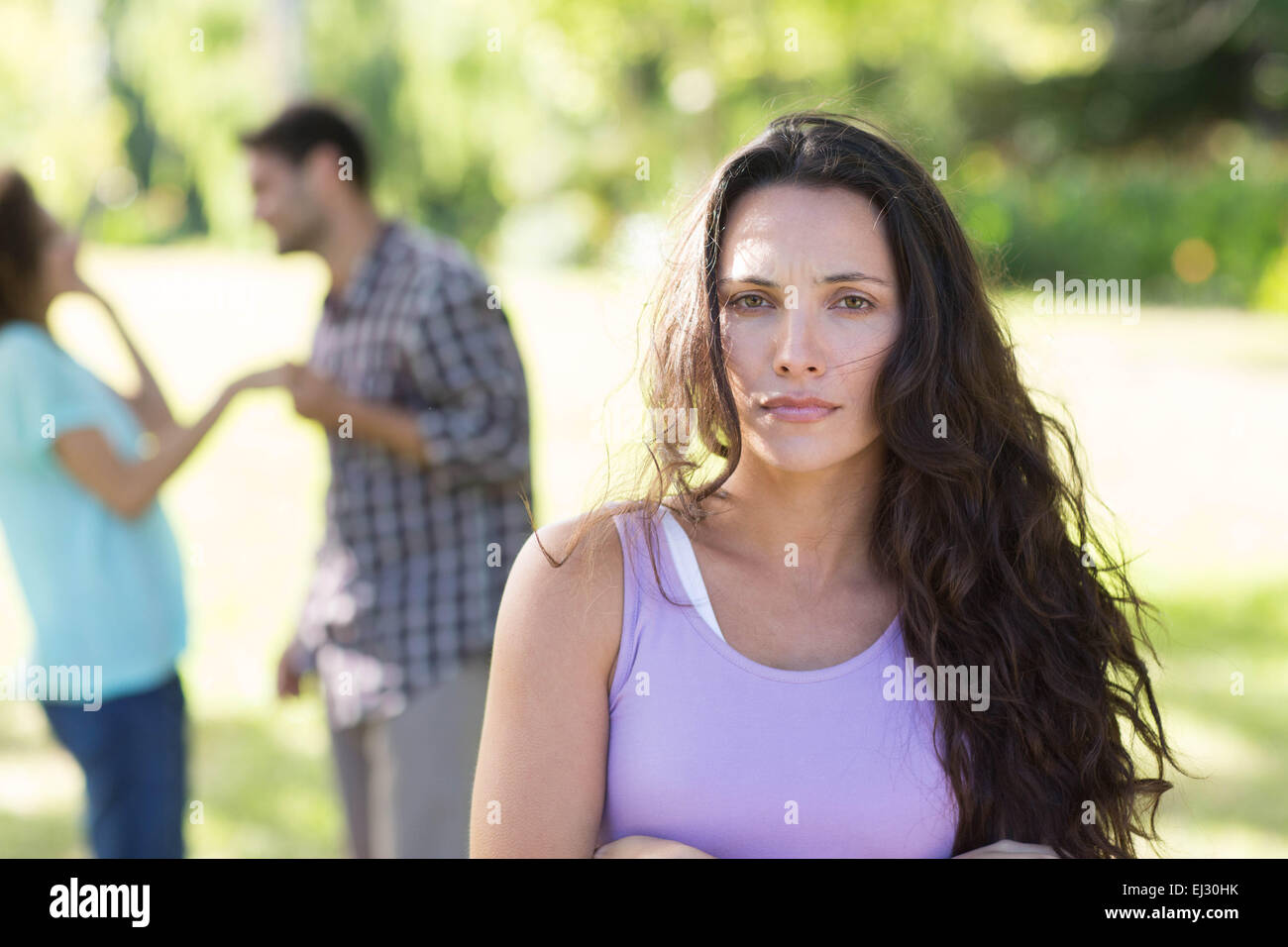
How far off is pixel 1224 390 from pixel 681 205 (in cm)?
1082

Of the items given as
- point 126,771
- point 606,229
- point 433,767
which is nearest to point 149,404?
point 126,771

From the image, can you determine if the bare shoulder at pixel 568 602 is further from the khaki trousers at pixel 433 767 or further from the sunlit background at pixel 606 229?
the khaki trousers at pixel 433 767

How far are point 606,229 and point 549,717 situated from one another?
70.0 feet

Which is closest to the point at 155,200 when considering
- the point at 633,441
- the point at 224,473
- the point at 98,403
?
the point at 224,473

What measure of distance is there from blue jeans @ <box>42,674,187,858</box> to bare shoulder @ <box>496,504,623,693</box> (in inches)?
63.4

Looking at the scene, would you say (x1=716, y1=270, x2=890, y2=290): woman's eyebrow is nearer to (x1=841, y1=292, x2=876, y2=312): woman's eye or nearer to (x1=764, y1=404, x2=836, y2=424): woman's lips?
(x1=841, y1=292, x2=876, y2=312): woman's eye

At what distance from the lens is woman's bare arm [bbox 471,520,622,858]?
1.51 metres

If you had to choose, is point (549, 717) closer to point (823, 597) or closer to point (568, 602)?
point (568, 602)

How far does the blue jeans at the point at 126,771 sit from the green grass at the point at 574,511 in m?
1.02

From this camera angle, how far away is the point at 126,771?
2.84 meters

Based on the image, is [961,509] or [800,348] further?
[961,509]

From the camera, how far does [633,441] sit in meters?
1.82

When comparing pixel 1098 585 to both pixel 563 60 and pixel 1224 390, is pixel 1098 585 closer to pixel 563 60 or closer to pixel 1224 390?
pixel 1224 390

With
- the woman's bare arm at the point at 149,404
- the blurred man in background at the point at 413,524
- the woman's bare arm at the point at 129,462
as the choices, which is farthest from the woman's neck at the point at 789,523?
the woman's bare arm at the point at 149,404
